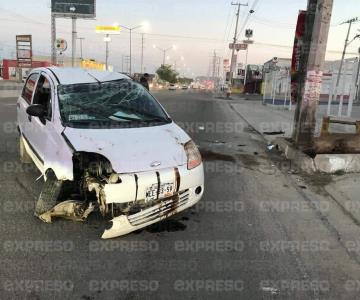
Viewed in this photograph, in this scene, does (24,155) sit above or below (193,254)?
above

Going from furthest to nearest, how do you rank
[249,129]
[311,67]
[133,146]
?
[249,129] < [311,67] < [133,146]

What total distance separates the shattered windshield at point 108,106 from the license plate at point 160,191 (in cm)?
122

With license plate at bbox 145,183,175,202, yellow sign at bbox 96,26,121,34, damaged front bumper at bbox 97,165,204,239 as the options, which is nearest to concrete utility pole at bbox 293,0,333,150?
damaged front bumper at bbox 97,165,204,239

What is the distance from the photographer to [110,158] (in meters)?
4.33

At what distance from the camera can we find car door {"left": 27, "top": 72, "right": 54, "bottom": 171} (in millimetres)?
5277

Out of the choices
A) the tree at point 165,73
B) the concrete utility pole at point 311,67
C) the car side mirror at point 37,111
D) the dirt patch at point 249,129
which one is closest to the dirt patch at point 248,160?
the concrete utility pole at point 311,67

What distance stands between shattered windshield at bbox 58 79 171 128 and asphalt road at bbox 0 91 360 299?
4.05 feet

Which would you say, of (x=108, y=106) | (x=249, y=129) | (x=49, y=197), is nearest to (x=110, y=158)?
(x=49, y=197)

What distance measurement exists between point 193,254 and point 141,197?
2.54 ft

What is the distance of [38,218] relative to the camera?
482cm

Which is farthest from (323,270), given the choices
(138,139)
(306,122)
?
(306,122)

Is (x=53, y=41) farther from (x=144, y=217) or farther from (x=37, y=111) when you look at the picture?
(x=144, y=217)

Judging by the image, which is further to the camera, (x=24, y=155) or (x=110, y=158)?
(x=24, y=155)

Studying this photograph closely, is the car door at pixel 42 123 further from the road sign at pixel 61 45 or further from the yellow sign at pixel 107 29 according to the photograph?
the yellow sign at pixel 107 29
